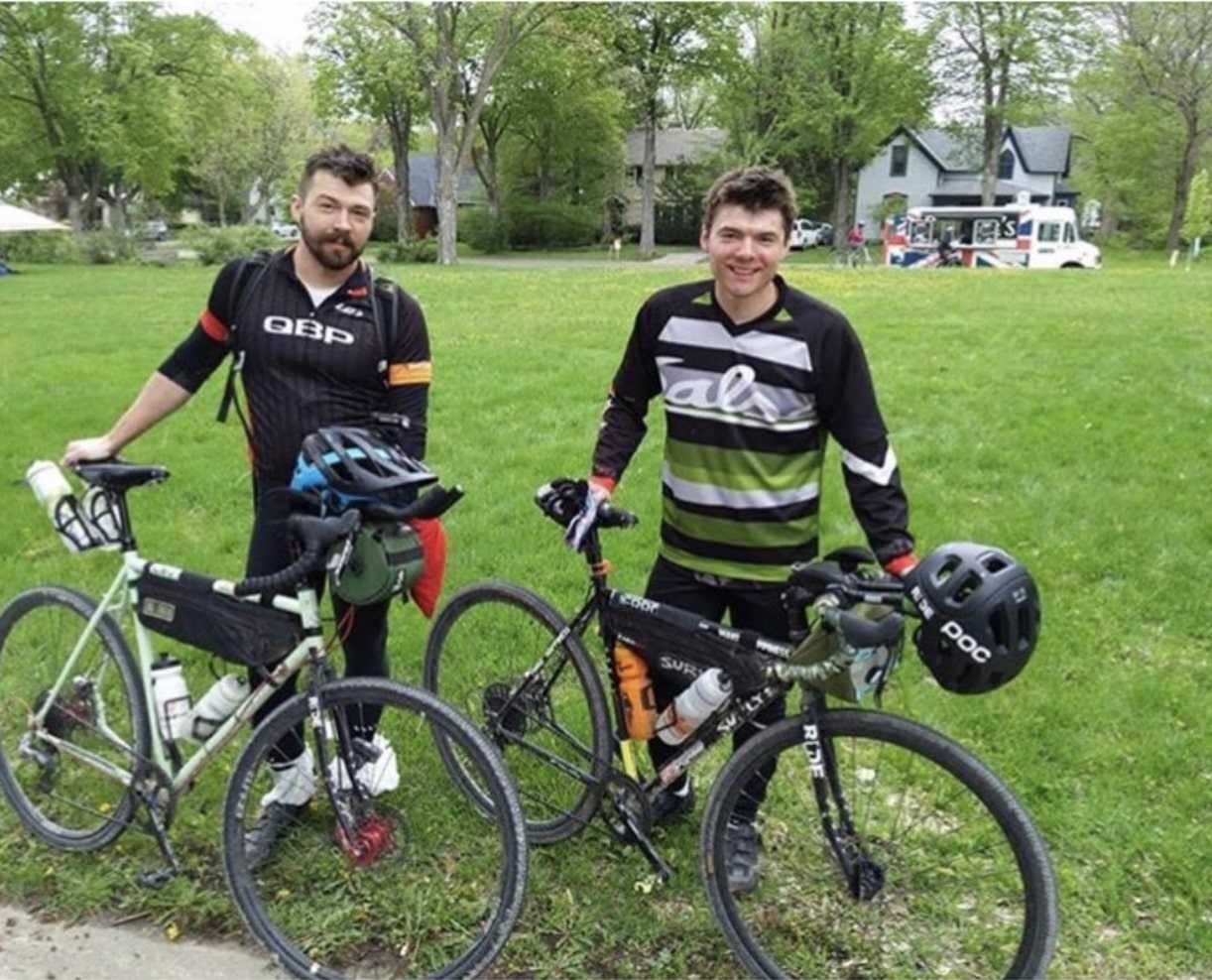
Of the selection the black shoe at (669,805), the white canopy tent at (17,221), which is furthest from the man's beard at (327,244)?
the white canopy tent at (17,221)

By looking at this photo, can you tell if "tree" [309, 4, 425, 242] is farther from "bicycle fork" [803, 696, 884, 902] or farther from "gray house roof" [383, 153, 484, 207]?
"bicycle fork" [803, 696, 884, 902]

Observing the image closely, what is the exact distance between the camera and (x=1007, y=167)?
54312 mm

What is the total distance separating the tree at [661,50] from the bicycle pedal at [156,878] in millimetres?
40012

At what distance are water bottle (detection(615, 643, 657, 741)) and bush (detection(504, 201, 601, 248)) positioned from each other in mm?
43523

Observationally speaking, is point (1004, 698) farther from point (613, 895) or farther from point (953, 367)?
point (953, 367)

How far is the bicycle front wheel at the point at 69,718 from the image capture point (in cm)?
311

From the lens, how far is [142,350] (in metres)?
12.1

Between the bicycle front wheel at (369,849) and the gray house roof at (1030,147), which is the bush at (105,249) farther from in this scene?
the gray house roof at (1030,147)

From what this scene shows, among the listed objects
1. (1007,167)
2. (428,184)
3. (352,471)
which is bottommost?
(352,471)

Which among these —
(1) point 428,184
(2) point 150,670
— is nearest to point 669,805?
(2) point 150,670

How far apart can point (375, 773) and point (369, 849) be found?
0.22 meters

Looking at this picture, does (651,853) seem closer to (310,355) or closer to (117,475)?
(310,355)

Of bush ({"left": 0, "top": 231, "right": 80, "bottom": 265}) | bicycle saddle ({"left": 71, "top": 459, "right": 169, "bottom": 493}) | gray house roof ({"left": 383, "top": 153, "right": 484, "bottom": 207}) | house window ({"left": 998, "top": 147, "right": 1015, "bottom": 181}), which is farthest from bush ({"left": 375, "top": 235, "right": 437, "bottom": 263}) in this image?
bicycle saddle ({"left": 71, "top": 459, "right": 169, "bottom": 493})

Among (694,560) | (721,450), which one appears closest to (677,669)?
(694,560)
